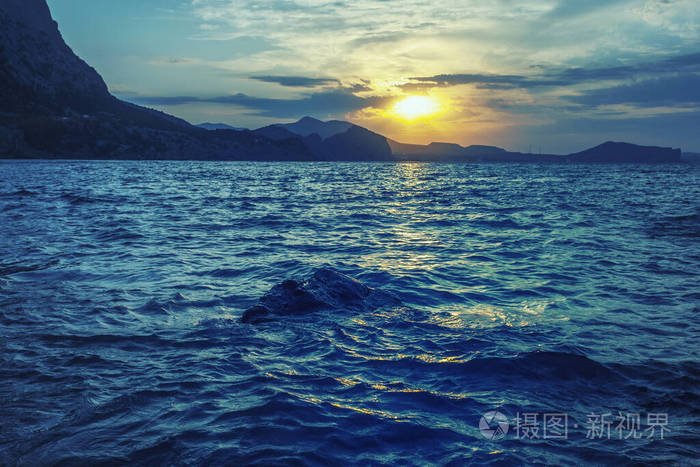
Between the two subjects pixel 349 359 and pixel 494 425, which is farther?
pixel 349 359

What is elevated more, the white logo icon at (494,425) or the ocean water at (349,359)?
the ocean water at (349,359)

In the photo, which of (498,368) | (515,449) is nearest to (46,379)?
(515,449)

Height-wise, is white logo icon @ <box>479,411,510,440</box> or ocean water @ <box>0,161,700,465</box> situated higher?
ocean water @ <box>0,161,700,465</box>

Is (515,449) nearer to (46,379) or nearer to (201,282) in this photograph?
(46,379)

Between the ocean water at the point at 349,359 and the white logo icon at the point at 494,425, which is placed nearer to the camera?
the ocean water at the point at 349,359

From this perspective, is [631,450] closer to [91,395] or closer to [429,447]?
[429,447]

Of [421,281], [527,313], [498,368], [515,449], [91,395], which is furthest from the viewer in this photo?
[421,281]

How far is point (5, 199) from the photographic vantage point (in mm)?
29844

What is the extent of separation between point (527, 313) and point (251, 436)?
719 cm

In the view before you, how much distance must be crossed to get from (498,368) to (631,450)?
7.24 ft

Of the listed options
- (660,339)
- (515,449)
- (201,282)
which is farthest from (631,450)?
(201,282)

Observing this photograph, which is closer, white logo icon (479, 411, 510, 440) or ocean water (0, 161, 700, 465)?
ocean water (0, 161, 700, 465)

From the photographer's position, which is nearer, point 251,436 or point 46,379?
point 251,436

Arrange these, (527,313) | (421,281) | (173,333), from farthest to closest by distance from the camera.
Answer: (421,281), (527,313), (173,333)
